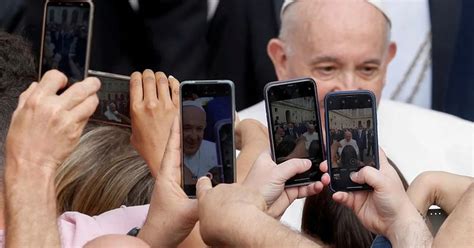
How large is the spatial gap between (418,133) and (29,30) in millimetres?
1617

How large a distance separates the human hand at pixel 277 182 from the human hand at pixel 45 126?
0.42 m

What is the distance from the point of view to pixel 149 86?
2.97 meters

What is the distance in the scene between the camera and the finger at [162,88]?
9.79ft

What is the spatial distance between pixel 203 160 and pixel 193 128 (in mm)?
75

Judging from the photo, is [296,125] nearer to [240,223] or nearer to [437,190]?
[240,223]

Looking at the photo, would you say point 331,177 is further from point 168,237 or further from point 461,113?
point 461,113

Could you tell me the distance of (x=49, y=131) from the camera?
2.32 m

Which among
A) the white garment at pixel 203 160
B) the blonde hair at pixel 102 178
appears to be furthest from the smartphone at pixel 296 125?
the blonde hair at pixel 102 178

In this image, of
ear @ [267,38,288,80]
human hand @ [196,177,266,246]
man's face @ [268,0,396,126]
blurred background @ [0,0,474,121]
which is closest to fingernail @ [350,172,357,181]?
human hand @ [196,177,266,246]

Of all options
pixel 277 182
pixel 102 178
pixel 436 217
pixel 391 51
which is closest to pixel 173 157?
pixel 277 182

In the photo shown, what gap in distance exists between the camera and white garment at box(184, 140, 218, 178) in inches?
100

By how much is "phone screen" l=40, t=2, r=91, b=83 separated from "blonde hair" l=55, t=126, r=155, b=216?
69cm

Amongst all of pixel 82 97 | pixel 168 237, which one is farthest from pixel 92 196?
pixel 82 97

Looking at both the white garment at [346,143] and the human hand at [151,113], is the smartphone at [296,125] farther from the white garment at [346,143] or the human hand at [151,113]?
the human hand at [151,113]
